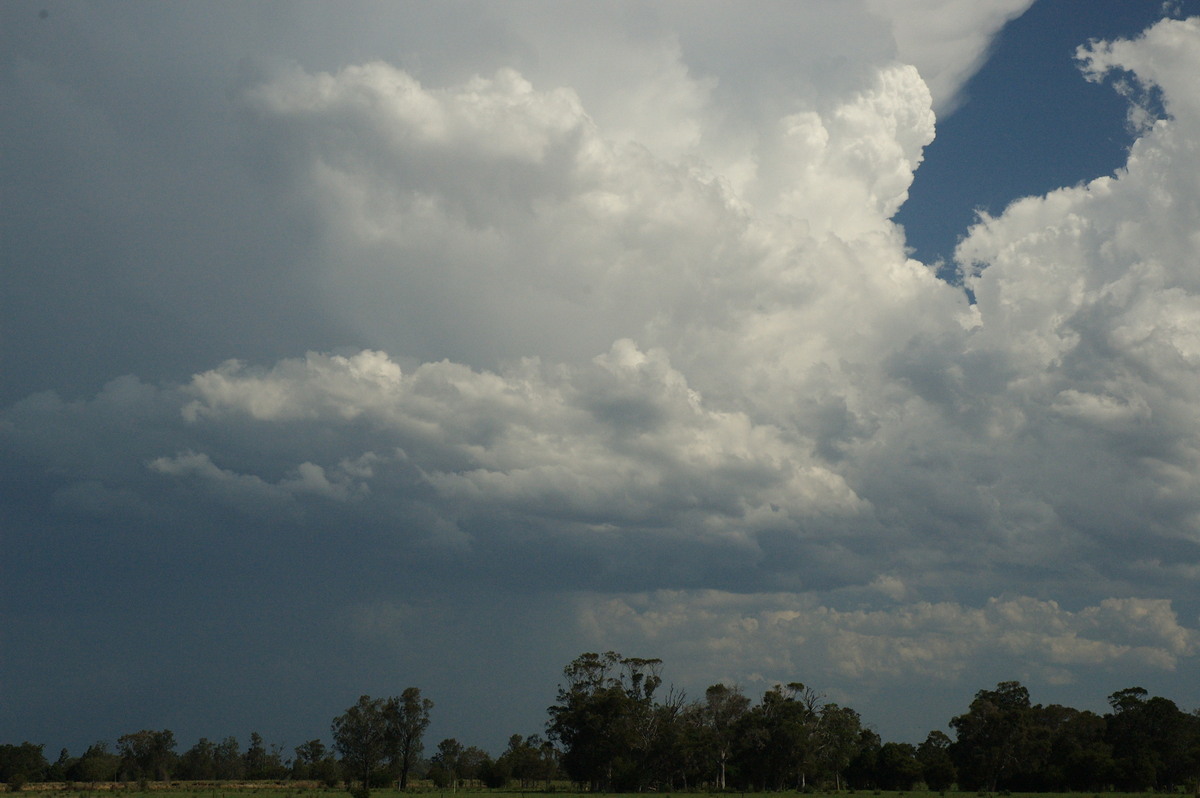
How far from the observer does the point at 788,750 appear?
12638 centimetres

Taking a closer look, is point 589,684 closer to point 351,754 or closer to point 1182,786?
point 351,754

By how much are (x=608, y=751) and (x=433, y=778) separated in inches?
2886

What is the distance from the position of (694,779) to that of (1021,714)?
49111mm

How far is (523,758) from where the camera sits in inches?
7032

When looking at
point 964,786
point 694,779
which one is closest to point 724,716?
point 694,779

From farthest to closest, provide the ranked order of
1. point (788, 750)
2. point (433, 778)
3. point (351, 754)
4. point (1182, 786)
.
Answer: point (433, 778) → point (351, 754) → point (1182, 786) → point (788, 750)

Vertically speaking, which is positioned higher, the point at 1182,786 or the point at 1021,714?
the point at 1021,714

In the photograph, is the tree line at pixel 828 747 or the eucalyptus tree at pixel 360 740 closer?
the tree line at pixel 828 747

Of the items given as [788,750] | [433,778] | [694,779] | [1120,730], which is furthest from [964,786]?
[433,778]

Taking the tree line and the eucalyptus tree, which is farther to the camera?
the eucalyptus tree

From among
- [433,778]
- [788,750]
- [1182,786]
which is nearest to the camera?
[788,750]

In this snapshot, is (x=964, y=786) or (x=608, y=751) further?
(x=964, y=786)

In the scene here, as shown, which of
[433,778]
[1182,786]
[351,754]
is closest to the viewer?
[1182,786]

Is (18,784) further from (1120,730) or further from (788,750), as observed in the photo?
(1120,730)
